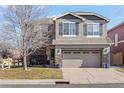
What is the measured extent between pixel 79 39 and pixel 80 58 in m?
1.96

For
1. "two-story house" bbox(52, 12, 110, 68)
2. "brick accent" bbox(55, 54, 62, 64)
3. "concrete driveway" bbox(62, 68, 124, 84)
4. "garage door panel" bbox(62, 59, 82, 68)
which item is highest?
"two-story house" bbox(52, 12, 110, 68)

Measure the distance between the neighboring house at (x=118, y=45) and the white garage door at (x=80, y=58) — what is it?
17.4ft

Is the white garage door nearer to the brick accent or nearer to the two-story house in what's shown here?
the two-story house

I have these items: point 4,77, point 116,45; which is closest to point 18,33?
point 4,77

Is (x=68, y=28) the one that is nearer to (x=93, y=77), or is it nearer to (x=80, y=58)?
(x=80, y=58)

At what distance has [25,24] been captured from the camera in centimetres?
2795

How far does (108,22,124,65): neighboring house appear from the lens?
37756mm

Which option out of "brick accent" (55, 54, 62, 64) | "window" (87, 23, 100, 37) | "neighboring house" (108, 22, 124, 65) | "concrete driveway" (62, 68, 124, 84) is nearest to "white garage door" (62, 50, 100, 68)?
"brick accent" (55, 54, 62, 64)

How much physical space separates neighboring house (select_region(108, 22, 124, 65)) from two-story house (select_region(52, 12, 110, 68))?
17.6 feet

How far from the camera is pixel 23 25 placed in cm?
2780

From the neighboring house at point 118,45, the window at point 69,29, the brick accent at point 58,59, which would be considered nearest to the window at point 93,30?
the window at point 69,29

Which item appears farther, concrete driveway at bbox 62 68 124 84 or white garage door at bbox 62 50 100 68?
white garage door at bbox 62 50 100 68

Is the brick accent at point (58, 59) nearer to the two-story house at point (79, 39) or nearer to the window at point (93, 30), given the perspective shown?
the two-story house at point (79, 39)

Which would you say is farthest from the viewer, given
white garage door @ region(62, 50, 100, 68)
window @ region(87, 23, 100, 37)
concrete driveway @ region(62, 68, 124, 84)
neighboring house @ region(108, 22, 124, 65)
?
neighboring house @ region(108, 22, 124, 65)
